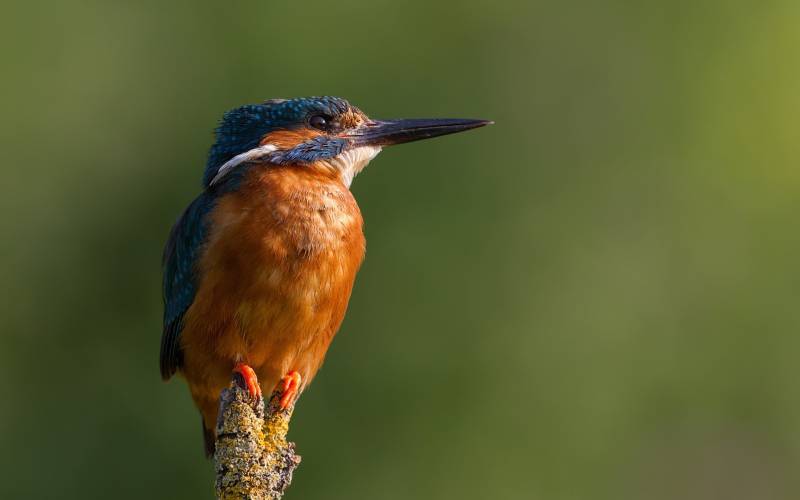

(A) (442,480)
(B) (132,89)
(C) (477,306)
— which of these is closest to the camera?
(A) (442,480)

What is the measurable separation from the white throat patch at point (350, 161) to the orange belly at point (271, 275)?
0.24m

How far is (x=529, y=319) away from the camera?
923 cm

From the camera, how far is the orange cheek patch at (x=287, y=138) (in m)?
4.94

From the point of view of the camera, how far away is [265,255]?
4.39 metres

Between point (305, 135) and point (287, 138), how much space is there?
0.08 m

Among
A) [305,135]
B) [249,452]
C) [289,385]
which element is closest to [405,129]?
[305,135]

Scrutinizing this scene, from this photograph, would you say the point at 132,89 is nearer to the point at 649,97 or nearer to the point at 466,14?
the point at 466,14

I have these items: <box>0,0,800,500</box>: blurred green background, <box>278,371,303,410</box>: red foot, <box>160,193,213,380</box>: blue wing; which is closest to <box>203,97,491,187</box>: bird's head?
<box>160,193,213,380</box>: blue wing

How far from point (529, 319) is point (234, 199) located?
4928 millimetres

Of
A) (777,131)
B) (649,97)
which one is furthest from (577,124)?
(777,131)

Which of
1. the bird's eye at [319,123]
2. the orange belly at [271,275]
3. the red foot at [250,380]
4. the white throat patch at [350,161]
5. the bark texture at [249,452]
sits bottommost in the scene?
the bark texture at [249,452]

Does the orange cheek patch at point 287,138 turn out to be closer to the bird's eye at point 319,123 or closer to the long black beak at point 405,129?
the bird's eye at point 319,123

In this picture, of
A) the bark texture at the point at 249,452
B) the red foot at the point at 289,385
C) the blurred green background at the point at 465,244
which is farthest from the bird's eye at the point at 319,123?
the blurred green background at the point at 465,244

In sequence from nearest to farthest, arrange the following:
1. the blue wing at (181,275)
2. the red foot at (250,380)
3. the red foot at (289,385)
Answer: the red foot at (250,380)
the red foot at (289,385)
the blue wing at (181,275)
